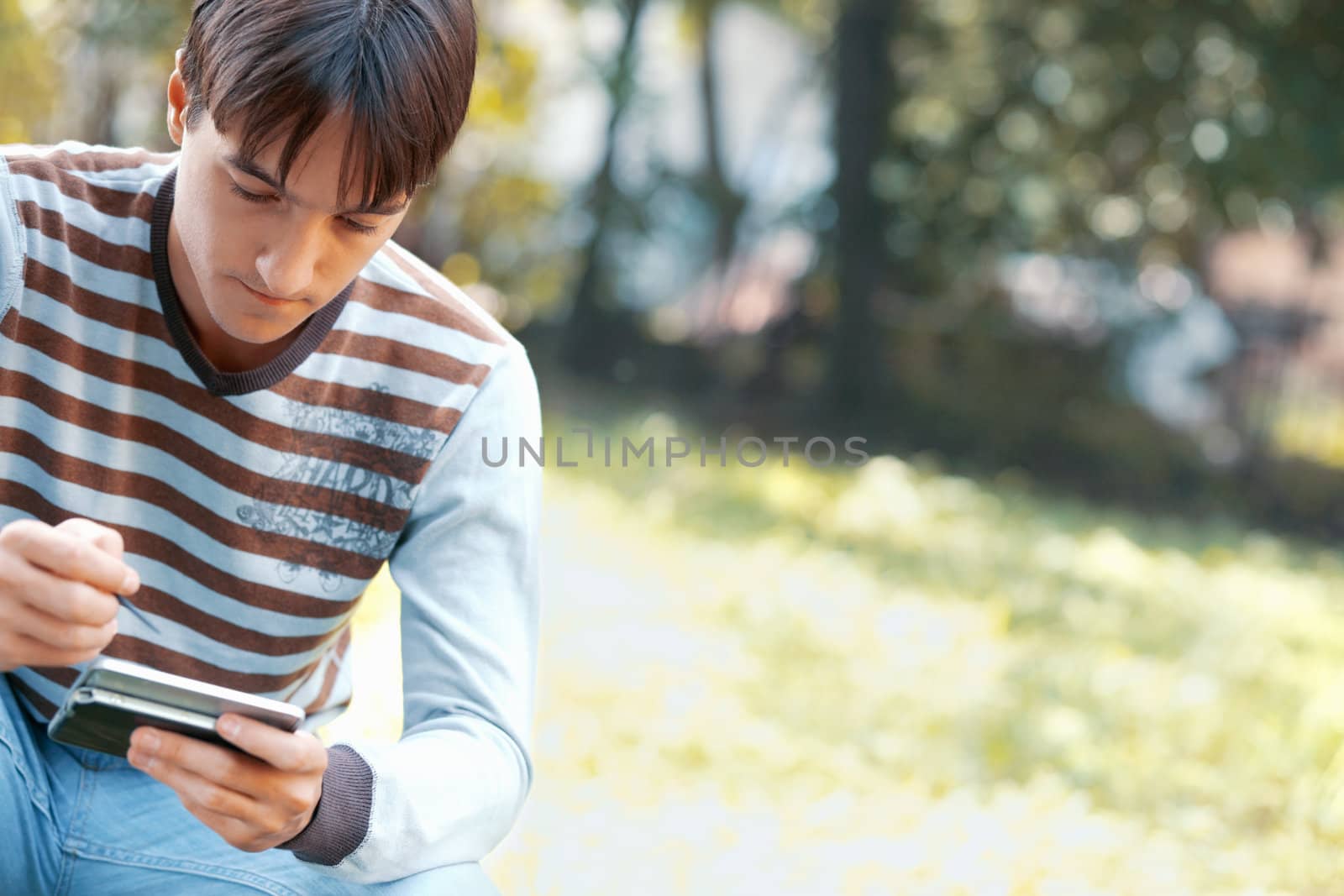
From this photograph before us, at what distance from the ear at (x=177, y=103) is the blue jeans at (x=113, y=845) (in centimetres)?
71

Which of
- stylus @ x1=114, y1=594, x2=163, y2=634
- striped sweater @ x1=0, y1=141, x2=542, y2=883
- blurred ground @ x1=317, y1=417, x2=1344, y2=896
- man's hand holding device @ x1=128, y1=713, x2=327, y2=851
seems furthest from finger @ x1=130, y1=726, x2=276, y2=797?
blurred ground @ x1=317, y1=417, x2=1344, y2=896

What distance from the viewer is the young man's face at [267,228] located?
1469 mm

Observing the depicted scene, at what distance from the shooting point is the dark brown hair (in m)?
1.44

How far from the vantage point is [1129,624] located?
17.4 feet

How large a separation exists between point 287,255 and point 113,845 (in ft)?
2.43

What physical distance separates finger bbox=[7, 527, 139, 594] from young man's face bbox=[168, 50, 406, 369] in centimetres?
42

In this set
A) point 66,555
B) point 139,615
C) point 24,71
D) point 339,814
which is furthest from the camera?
point 24,71

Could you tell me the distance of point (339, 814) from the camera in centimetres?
141

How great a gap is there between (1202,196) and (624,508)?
5.28 m

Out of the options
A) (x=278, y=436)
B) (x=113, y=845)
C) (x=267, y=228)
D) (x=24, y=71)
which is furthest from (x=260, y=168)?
(x=24, y=71)

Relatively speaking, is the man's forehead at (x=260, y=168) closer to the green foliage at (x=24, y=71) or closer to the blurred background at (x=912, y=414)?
the blurred background at (x=912, y=414)

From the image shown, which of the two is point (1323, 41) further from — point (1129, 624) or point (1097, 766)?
point (1097, 766)

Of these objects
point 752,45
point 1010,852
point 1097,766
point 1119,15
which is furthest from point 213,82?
point 752,45

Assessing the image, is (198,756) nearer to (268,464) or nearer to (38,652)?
(38,652)
